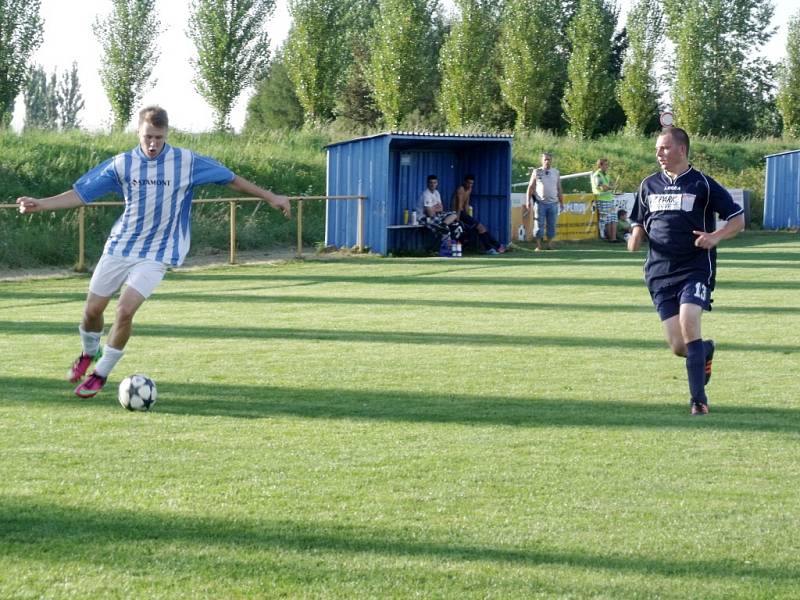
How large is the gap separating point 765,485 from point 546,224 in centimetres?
2031

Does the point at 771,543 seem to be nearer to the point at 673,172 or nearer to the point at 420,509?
the point at 420,509

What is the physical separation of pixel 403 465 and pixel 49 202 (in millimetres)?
3389

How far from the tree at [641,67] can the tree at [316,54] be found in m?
13.6

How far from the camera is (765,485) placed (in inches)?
245

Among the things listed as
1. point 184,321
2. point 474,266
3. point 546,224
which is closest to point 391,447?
point 184,321

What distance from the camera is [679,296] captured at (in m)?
8.52

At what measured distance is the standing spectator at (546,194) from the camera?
25328 millimetres

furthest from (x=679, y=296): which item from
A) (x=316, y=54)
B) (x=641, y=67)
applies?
(x=641, y=67)

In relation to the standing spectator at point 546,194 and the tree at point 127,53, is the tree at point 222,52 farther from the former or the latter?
the standing spectator at point 546,194

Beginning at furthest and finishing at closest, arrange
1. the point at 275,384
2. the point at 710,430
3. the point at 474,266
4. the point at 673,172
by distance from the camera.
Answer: the point at 474,266 → the point at 275,384 → the point at 673,172 → the point at 710,430

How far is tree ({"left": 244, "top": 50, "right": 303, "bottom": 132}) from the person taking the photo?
7975cm

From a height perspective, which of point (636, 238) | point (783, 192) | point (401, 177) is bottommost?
point (636, 238)

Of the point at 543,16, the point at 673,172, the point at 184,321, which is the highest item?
the point at 543,16

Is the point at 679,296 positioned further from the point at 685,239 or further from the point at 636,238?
the point at 636,238
